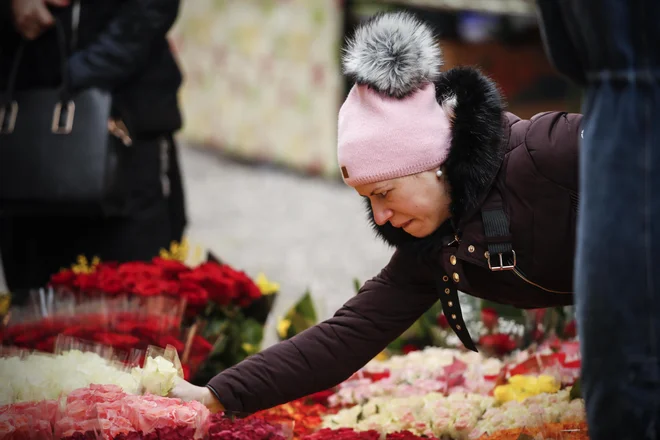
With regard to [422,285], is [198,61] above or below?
above

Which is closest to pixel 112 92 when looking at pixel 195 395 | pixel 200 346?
pixel 200 346

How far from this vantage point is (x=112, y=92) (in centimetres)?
272

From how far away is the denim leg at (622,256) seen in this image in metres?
1.19

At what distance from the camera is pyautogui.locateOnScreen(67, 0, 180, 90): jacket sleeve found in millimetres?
2633

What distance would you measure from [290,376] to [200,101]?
273 inches

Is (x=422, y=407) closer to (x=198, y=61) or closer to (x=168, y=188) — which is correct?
(x=168, y=188)

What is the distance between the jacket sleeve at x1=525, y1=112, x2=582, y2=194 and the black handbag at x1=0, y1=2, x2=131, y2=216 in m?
1.34

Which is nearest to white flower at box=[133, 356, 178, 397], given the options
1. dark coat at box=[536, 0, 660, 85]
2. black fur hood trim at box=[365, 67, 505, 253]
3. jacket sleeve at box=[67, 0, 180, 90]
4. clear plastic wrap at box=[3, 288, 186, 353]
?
clear plastic wrap at box=[3, 288, 186, 353]

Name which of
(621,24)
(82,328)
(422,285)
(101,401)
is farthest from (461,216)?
(82,328)

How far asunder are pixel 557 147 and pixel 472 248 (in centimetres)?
24

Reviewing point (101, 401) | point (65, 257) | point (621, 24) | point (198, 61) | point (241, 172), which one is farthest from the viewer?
point (198, 61)

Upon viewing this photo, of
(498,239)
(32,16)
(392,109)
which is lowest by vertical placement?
(498,239)

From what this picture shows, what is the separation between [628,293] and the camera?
121cm

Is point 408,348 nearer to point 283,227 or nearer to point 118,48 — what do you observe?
point 118,48
